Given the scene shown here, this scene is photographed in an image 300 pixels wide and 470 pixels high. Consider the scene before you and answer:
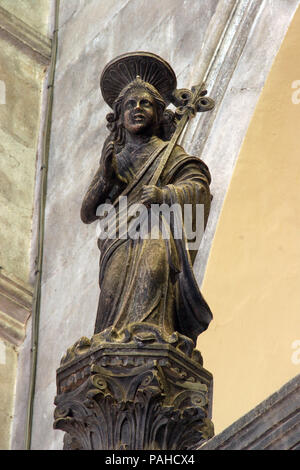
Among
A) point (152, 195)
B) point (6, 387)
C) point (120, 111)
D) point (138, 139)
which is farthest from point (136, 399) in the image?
point (6, 387)

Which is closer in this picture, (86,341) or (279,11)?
(86,341)

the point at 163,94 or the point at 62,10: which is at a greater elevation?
the point at 62,10

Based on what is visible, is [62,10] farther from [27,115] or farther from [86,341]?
[86,341]

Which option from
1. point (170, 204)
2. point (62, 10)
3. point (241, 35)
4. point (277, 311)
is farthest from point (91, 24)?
point (170, 204)

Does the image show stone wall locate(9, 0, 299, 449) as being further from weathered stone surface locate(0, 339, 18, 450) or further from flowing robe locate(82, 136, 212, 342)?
flowing robe locate(82, 136, 212, 342)

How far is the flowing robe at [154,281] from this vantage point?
5750 millimetres

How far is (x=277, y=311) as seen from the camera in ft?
27.3

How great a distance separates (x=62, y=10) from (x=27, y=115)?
1103 millimetres

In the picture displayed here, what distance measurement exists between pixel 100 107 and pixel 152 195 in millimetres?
4198

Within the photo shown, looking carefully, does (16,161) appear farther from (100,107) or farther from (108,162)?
(108,162)

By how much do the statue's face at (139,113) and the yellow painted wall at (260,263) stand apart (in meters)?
2.09

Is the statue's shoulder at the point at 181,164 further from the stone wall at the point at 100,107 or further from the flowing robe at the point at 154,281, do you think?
the stone wall at the point at 100,107
